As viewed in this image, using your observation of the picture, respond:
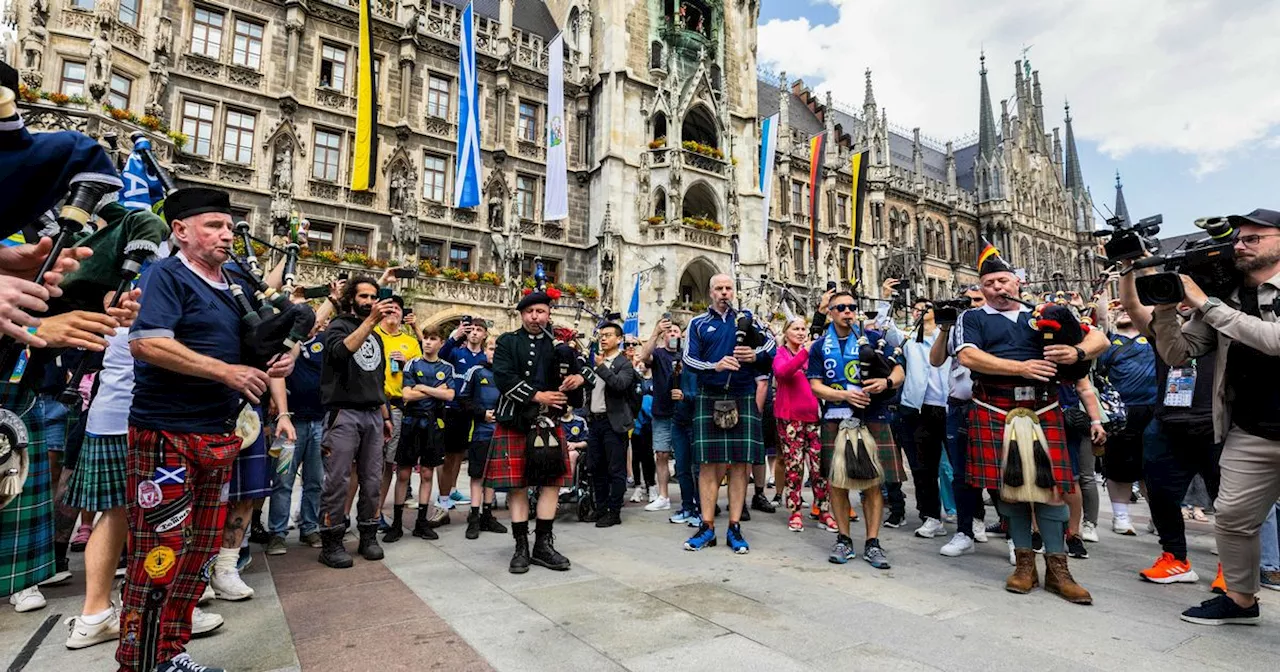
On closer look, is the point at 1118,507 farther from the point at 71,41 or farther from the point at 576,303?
the point at 71,41

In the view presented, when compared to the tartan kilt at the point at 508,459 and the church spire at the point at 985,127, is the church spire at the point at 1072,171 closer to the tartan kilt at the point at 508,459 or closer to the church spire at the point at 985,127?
the church spire at the point at 985,127

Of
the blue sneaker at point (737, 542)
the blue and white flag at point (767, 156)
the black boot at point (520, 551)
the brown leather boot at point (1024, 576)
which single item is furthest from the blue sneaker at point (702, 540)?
the blue and white flag at point (767, 156)

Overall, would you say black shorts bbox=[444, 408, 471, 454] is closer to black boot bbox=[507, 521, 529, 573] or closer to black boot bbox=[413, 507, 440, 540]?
black boot bbox=[413, 507, 440, 540]

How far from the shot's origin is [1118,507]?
638 cm

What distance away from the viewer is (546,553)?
4.79 metres

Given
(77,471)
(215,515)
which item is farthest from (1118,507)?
(77,471)

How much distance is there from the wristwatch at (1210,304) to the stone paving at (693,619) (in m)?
1.81

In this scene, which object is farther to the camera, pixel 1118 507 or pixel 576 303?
pixel 576 303

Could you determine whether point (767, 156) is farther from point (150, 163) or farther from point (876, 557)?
point (150, 163)

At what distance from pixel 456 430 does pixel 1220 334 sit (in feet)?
22.1

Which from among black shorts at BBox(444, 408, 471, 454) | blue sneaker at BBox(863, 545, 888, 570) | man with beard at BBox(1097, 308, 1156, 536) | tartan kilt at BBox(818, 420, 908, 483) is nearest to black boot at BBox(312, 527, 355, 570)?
black shorts at BBox(444, 408, 471, 454)

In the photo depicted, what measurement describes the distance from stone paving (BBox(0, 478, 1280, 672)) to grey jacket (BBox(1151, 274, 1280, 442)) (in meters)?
1.33

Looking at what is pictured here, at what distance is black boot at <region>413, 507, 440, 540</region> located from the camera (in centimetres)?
602

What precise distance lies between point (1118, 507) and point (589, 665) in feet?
21.0
